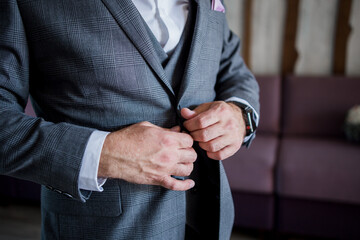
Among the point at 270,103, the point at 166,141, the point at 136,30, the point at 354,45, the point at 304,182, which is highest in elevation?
the point at 136,30

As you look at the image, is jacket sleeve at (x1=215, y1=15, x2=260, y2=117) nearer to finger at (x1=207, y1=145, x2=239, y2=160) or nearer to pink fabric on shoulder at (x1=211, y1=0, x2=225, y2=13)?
pink fabric on shoulder at (x1=211, y1=0, x2=225, y2=13)

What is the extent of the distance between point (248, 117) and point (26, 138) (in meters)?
0.56

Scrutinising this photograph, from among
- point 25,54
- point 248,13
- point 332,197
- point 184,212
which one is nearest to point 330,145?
point 332,197

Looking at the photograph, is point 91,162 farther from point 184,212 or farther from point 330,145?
point 330,145

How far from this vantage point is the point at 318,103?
7.09 feet

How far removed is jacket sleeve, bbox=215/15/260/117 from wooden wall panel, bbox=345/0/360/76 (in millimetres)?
1819

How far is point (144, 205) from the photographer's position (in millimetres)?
684

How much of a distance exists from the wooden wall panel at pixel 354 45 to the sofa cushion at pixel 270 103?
629 mm

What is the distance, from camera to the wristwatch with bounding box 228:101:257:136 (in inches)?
30.5

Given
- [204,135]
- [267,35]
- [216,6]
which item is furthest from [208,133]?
[267,35]

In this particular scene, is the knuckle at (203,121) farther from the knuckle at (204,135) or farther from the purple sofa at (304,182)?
the purple sofa at (304,182)

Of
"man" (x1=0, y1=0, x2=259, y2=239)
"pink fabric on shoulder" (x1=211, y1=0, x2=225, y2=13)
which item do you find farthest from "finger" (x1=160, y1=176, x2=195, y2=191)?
"pink fabric on shoulder" (x1=211, y1=0, x2=225, y2=13)

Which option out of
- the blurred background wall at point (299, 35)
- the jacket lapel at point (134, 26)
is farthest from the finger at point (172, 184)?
the blurred background wall at point (299, 35)

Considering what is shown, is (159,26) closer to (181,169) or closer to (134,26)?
(134,26)
